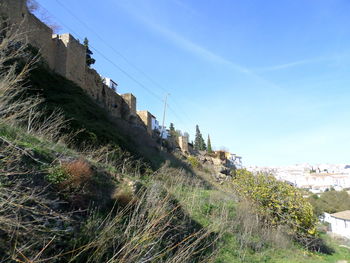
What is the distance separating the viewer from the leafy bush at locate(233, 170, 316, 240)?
1138 cm

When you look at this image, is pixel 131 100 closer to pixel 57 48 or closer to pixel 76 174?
pixel 57 48

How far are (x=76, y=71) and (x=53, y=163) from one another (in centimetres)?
1297

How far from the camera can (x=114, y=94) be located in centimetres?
2152

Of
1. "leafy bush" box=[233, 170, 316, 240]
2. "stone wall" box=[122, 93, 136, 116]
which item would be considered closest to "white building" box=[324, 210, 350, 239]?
"leafy bush" box=[233, 170, 316, 240]

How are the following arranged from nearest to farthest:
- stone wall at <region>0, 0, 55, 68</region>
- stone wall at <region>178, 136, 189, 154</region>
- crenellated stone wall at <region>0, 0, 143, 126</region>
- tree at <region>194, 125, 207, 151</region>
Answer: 1. stone wall at <region>0, 0, 55, 68</region>
2. crenellated stone wall at <region>0, 0, 143, 126</region>
3. stone wall at <region>178, 136, 189, 154</region>
4. tree at <region>194, 125, 207, 151</region>

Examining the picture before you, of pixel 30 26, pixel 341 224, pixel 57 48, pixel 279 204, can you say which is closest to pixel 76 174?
pixel 279 204

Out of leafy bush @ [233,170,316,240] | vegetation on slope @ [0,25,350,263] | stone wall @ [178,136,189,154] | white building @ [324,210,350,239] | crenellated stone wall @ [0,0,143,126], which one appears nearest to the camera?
vegetation on slope @ [0,25,350,263]

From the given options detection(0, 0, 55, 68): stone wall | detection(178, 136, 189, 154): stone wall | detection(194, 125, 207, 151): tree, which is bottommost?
detection(0, 0, 55, 68): stone wall

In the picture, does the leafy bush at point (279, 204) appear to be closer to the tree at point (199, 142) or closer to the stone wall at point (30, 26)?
the stone wall at point (30, 26)

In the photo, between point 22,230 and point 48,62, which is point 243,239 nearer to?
point 22,230

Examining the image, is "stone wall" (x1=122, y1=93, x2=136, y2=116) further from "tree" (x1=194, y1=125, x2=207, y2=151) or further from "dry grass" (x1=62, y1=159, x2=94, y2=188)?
"tree" (x1=194, y1=125, x2=207, y2=151)

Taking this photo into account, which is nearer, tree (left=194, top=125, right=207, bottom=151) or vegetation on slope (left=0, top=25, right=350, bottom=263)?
vegetation on slope (left=0, top=25, right=350, bottom=263)

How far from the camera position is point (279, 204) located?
471 inches

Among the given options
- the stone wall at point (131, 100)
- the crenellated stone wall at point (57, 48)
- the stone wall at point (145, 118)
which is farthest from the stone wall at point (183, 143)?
the crenellated stone wall at point (57, 48)
